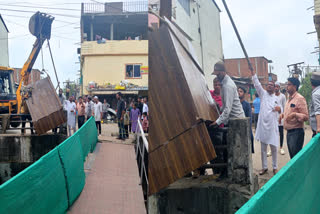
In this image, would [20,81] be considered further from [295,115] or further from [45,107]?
[295,115]

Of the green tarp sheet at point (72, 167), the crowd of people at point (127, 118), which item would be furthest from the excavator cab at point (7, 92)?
the green tarp sheet at point (72, 167)

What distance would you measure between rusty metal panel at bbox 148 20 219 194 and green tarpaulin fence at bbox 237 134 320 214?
1.01 metres

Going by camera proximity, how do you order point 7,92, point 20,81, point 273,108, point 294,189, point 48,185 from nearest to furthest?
1. point 294,189
2. point 48,185
3. point 273,108
4. point 7,92
5. point 20,81

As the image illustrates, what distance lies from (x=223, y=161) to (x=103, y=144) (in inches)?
250

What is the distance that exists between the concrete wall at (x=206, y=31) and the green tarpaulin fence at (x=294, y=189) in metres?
2.06

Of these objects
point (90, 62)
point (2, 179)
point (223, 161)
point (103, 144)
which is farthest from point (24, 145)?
point (90, 62)

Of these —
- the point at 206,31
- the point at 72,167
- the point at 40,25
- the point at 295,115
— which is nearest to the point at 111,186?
the point at 72,167

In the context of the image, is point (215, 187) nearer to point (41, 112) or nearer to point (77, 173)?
point (77, 173)

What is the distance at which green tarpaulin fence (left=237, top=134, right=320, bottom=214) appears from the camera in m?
1.64

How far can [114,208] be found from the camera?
446cm

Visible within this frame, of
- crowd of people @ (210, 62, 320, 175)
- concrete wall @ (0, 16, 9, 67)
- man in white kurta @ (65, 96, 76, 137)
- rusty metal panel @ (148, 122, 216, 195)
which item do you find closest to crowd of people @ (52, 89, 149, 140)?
man in white kurta @ (65, 96, 76, 137)

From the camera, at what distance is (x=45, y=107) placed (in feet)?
34.9

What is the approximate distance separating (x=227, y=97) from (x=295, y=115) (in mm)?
1270

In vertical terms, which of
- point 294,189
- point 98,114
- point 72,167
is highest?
point 98,114
